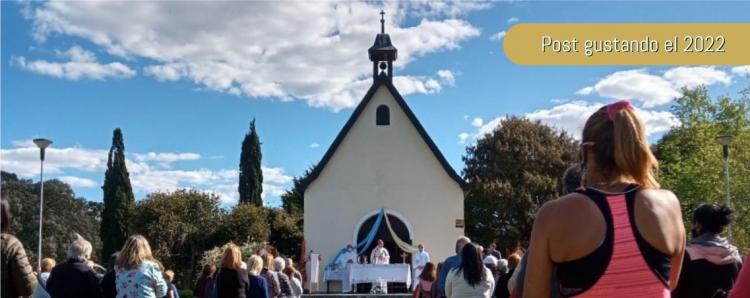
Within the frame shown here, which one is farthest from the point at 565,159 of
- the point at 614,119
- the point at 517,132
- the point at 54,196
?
the point at 614,119

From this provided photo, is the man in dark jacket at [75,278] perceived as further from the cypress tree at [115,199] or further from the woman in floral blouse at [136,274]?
the cypress tree at [115,199]

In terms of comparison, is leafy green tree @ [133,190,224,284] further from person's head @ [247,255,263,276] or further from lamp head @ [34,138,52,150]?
person's head @ [247,255,263,276]

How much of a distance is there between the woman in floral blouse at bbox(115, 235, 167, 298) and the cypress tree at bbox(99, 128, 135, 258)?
143ft

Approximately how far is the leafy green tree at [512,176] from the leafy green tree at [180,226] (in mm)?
13690

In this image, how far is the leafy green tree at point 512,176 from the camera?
4450 cm

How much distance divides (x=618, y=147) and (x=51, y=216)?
6110 cm

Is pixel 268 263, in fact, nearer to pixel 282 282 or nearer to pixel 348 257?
pixel 282 282

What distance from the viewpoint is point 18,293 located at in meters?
6.10

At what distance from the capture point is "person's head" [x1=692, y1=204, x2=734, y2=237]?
600 centimetres

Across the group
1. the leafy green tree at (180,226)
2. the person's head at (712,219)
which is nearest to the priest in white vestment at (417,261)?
the leafy green tree at (180,226)

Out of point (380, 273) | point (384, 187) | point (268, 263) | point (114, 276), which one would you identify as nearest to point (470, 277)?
point (114, 276)

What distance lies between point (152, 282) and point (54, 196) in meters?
56.2

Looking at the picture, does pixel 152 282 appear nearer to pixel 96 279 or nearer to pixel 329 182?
pixel 96 279

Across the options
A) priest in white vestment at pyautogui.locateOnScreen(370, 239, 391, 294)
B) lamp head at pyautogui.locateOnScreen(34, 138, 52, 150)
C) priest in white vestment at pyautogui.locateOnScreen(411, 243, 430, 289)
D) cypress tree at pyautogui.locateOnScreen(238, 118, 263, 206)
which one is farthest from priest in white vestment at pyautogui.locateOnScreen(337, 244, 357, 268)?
cypress tree at pyautogui.locateOnScreen(238, 118, 263, 206)
